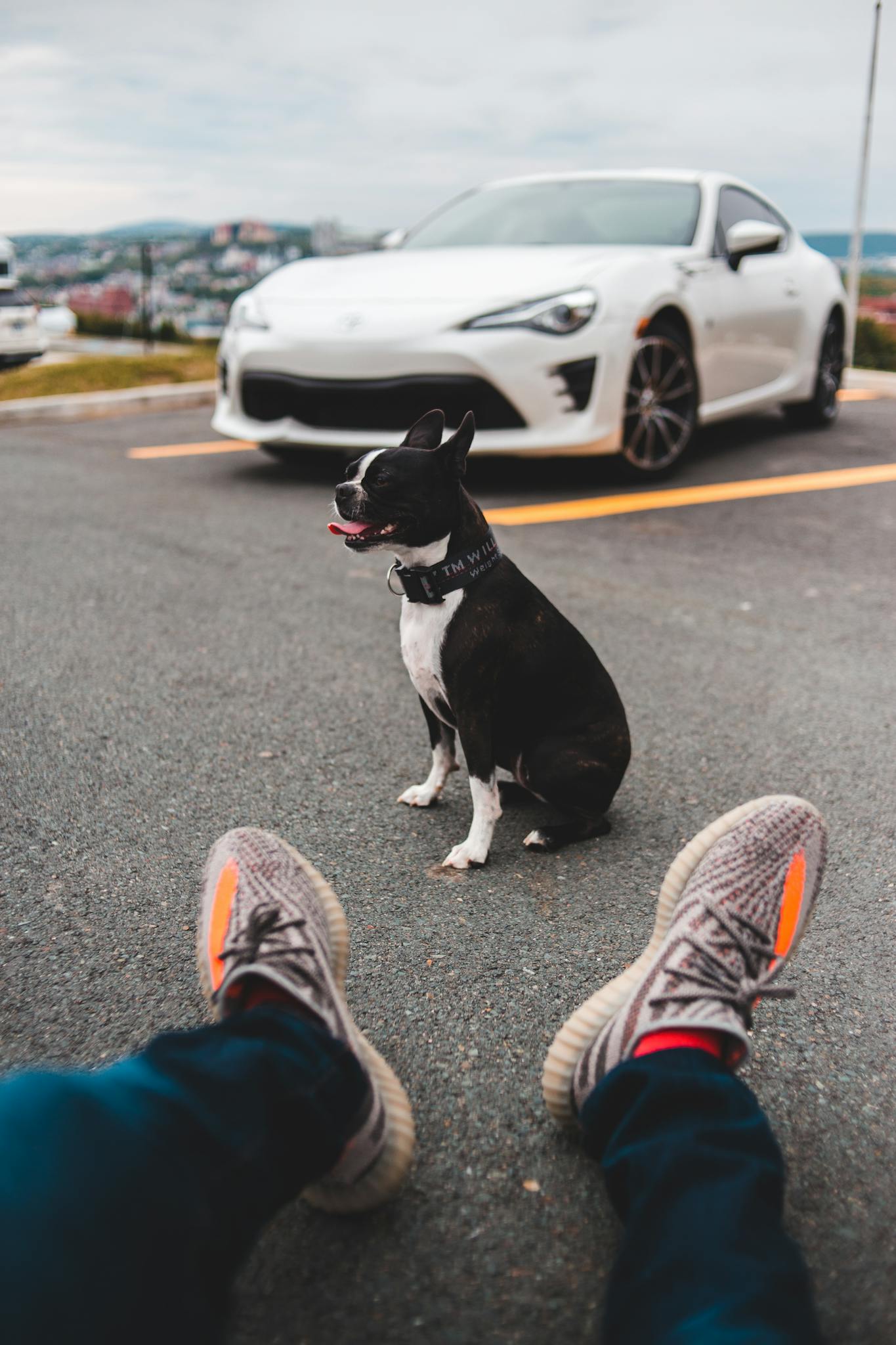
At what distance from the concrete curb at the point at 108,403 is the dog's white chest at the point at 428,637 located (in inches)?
264

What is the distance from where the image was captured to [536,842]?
246cm

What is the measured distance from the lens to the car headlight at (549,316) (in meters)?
5.34

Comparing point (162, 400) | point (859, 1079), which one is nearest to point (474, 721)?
point (859, 1079)

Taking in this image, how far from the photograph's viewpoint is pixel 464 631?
7.64ft

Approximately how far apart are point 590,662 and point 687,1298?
1.56 m

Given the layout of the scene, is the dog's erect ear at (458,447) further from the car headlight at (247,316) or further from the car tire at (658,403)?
the car headlight at (247,316)

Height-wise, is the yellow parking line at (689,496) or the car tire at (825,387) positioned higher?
the car tire at (825,387)

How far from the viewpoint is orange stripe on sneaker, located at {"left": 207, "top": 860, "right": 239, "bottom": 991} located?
5.04 ft

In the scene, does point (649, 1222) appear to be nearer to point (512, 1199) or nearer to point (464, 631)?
point (512, 1199)

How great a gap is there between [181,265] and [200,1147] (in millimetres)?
12997

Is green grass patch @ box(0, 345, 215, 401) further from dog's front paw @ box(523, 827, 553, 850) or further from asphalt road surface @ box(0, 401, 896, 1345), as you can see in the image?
dog's front paw @ box(523, 827, 553, 850)

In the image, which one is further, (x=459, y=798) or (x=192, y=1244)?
(x=459, y=798)

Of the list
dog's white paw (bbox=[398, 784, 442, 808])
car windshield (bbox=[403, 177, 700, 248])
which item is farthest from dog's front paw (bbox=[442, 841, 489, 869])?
car windshield (bbox=[403, 177, 700, 248])

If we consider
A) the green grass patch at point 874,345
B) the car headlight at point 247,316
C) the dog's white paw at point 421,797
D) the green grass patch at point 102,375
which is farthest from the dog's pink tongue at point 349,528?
the green grass patch at point 874,345
